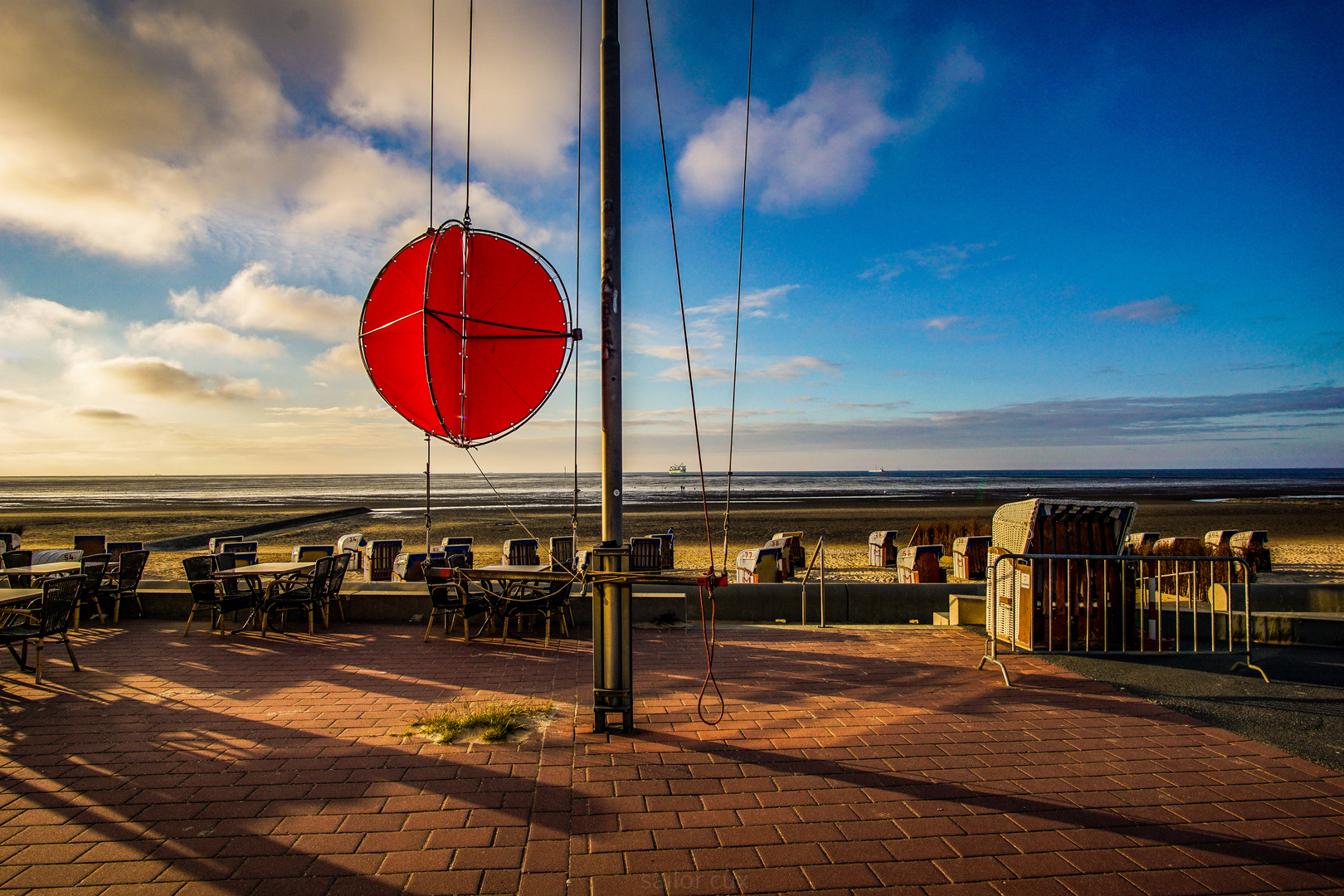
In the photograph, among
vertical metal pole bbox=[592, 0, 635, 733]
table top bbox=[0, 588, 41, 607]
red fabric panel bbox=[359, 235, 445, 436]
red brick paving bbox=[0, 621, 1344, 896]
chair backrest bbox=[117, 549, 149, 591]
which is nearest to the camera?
red brick paving bbox=[0, 621, 1344, 896]

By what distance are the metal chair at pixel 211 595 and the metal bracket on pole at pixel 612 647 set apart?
5.62 meters

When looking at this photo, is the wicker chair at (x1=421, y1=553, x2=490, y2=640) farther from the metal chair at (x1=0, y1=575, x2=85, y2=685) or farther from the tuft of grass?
the metal chair at (x1=0, y1=575, x2=85, y2=685)

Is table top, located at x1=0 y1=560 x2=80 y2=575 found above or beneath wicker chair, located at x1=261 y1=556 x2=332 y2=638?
above

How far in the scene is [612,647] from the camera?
4566mm

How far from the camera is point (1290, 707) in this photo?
16.4ft

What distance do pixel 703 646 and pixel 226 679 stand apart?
15.2ft

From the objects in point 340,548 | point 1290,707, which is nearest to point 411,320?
point 1290,707

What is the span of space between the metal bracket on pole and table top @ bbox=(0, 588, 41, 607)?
5726mm

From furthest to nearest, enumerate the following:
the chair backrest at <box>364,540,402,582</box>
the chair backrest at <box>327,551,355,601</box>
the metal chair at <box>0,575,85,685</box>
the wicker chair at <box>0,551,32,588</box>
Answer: the chair backrest at <box>364,540,402,582</box>, the wicker chair at <box>0,551,32,588</box>, the chair backrest at <box>327,551,355,601</box>, the metal chair at <box>0,575,85,685</box>

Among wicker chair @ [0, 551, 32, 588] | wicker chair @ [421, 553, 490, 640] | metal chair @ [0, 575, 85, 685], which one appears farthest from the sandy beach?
metal chair @ [0, 575, 85, 685]

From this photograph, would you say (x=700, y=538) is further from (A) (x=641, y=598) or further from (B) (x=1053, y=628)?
(B) (x=1053, y=628)

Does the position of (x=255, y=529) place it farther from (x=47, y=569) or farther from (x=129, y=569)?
(x=47, y=569)

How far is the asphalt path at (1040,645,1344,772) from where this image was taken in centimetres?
445

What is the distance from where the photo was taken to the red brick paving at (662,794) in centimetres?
288
